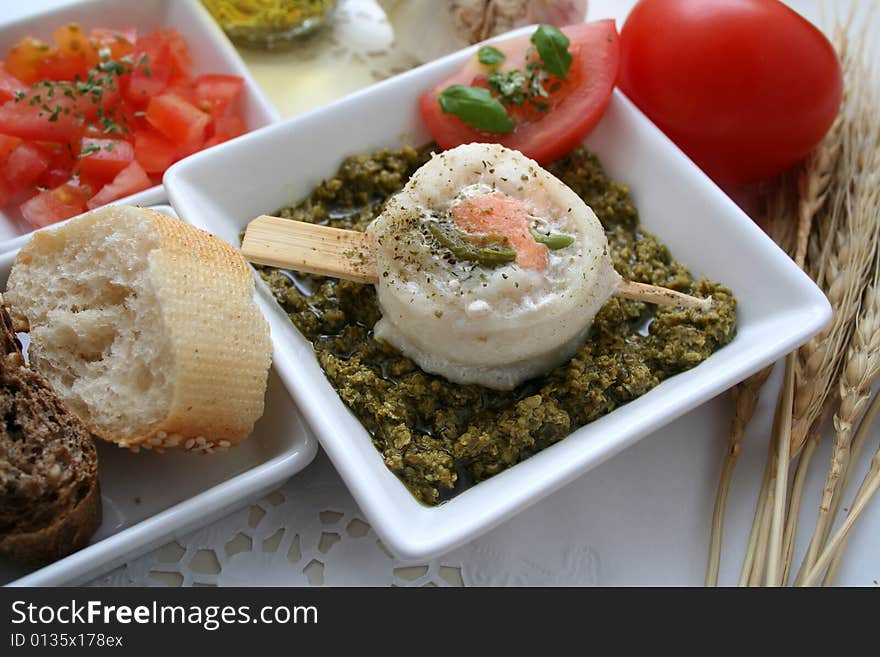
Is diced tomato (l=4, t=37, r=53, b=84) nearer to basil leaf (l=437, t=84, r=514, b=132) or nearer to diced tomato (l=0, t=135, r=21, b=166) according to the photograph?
diced tomato (l=0, t=135, r=21, b=166)

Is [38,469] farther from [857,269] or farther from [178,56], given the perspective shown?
[857,269]

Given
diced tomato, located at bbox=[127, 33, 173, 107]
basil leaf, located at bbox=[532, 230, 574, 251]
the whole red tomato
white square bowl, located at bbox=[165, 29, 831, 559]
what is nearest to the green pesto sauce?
white square bowl, located at bbox=[165, 29, 831, 559]

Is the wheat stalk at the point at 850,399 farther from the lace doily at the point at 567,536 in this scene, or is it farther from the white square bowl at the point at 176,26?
the white square bowl at the point at 176,26

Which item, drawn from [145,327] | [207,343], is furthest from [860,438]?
[145,327]

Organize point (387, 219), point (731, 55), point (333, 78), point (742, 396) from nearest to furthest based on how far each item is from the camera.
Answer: point (387, 219)
point (742, 396)
point (731, 55)
point (333, 78)
